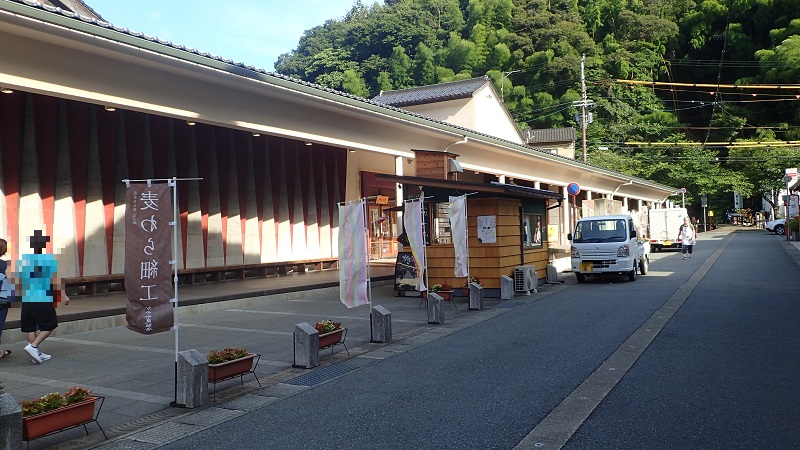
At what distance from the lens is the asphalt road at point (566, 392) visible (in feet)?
16.0

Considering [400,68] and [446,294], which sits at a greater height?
[400,68]

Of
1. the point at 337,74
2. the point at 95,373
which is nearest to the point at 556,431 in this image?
the point at 95,373

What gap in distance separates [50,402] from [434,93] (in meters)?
33.0

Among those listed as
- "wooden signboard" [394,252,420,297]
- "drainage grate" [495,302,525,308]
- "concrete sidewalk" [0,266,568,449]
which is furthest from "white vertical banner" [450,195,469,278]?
"wooden signboard" [394,252,420,297]

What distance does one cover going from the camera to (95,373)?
7465 millimetres

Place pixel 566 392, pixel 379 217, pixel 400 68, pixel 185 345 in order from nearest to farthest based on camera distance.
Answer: pixel 566 392 → pixel 185 345 → pixel 379 217 → pixel 400 68

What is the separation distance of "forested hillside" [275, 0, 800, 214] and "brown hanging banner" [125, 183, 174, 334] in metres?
46.7

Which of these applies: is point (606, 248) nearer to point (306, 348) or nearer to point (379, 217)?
point (379, 217)

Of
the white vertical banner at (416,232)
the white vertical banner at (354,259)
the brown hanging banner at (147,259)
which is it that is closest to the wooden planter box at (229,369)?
the brown hanging banner at (147,259)

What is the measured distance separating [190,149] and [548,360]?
12713mm

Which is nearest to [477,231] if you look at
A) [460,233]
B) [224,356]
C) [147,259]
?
[460,233]

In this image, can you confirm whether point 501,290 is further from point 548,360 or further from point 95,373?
point 95,373

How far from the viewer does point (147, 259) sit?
6.23 m

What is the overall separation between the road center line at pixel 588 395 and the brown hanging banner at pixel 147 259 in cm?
411
